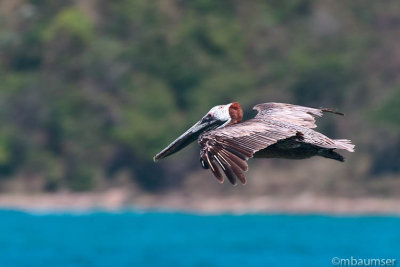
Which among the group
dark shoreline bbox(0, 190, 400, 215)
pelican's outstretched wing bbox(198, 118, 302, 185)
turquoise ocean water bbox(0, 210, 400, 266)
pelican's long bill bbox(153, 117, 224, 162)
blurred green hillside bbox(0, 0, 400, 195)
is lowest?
pelican's outstretched wing bbox(198, 118, 302, 185)

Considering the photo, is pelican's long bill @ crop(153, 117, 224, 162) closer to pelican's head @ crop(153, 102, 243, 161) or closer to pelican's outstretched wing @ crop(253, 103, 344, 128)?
pelican's head @ crop(153, 102, 243, 161)

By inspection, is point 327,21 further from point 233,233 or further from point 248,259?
point 248,259

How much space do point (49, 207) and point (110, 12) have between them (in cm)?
1298

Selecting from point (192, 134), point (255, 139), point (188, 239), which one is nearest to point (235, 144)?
point (255, 139)

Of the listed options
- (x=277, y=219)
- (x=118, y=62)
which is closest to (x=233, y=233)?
(x=277, y=219)

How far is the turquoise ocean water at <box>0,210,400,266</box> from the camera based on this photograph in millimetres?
27625

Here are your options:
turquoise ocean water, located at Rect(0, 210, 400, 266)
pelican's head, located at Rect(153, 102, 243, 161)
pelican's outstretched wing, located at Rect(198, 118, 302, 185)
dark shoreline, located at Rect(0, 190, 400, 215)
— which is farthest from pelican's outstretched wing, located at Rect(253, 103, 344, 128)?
dark shoreline, located at Rect(0, 190, 400, 215)

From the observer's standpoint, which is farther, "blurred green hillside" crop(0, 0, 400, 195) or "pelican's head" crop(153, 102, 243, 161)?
"blurred green hillside" crop(0, 0, 400, 195)

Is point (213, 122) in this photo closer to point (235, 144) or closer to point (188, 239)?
point (235, 144)

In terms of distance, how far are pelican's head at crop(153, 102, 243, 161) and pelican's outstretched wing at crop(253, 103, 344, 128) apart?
10.6 inches

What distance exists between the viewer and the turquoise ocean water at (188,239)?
27.6 metres

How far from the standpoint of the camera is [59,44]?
4916cm

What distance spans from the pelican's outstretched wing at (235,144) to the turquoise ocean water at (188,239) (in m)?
15.2

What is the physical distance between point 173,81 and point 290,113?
35.4 metres
